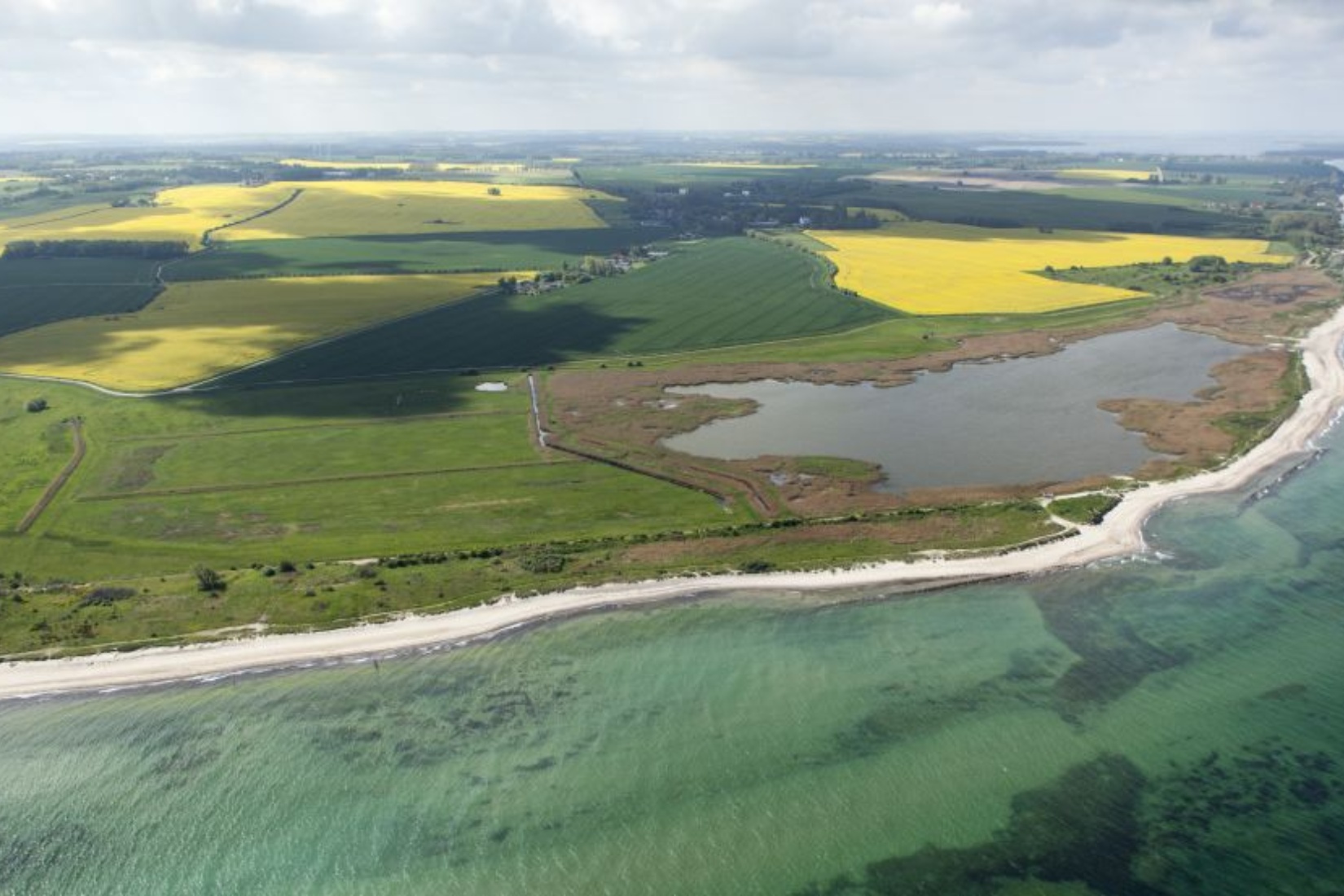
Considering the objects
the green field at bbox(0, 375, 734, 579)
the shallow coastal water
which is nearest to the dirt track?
the green field at bbox(0, 375, 734, 579)

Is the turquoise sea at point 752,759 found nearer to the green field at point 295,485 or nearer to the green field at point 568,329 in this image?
the green field at point 295,485

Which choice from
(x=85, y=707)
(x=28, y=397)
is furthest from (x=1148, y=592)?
(x=28, y=397)

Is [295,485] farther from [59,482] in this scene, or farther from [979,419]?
[979,419]

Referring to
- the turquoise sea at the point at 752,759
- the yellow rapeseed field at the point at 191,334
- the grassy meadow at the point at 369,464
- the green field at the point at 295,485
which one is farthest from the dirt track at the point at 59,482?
the turquoise sea at the point at 752,759

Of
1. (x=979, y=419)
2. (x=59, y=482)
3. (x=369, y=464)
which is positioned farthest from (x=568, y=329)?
(x=59, y=482)

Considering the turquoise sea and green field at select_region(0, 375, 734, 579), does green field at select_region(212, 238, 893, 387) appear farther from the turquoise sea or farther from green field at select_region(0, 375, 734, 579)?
the turquoise sea

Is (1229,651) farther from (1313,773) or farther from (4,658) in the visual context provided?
(4,658)
